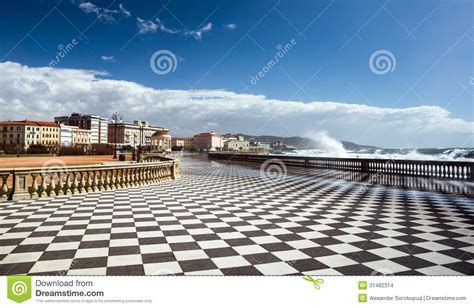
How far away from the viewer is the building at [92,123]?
137 m

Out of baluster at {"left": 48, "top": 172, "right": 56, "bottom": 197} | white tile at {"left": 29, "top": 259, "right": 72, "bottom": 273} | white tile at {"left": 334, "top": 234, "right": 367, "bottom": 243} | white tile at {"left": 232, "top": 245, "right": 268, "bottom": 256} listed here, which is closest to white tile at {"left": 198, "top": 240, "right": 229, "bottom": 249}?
white tile at {"left": 232, "top": 245, "right": 268, "bottom": 256}

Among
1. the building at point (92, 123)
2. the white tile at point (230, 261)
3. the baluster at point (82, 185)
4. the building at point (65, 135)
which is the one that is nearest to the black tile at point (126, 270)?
the white tile at point (230, 261)

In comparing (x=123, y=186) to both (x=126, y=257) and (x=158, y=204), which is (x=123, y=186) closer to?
(x=158, y=204)

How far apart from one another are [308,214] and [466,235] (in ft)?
9.89

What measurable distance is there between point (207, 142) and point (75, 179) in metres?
150

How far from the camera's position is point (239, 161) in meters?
38.4

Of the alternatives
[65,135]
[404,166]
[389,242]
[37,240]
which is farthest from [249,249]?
[65,135]

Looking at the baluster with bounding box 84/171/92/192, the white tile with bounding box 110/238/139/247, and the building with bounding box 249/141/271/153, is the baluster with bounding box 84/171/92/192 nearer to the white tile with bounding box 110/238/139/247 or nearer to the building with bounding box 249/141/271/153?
the white tile with bounding box 110/238/139/247

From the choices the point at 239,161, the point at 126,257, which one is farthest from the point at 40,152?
the point at 126,257

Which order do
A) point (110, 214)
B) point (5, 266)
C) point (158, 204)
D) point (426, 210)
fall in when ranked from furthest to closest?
point (158, 204)
point (426, 210)
point (110, 214)
point (5, 266)

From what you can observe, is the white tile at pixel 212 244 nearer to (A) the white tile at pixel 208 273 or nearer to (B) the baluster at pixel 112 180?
(A) the white tile at pixel 208 273

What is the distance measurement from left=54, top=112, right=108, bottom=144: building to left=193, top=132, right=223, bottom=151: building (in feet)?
152

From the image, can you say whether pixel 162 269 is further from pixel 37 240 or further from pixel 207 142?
pixel 207 142
